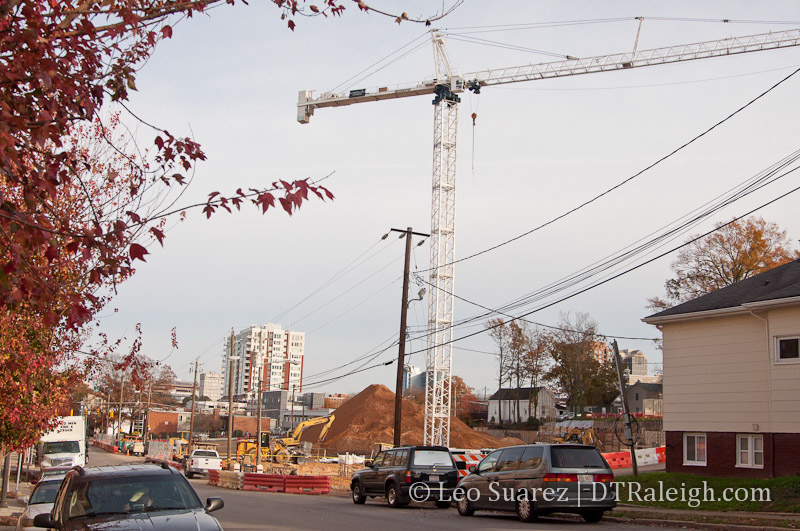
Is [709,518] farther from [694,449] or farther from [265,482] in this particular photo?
[265,482]

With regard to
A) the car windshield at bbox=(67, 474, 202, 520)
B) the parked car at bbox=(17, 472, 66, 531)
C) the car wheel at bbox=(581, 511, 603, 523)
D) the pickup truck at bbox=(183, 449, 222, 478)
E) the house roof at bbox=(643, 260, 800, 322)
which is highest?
the house roof at bbox=(643, 260, 800, 322)

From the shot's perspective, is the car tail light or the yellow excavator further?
the yellow excavator

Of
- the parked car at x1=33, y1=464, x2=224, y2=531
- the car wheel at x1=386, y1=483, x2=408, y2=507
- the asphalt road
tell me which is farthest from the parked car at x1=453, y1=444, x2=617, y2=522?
the parked car at x1=33, y1=464, x2=224, y2=531

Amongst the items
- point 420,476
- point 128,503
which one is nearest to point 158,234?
point 128,503

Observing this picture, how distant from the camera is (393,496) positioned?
2311 centimetres

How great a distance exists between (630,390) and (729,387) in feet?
283

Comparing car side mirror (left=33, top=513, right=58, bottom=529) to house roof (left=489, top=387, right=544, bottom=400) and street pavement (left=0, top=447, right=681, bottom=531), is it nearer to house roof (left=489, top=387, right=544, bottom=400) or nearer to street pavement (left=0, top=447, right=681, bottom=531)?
street pavement (left=0, top=447, right=681, bottom=531)

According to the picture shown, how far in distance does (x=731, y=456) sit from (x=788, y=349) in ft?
12.9

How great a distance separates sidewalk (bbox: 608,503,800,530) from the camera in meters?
15.6

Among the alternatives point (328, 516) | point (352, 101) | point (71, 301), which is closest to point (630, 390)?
point (352, 101)

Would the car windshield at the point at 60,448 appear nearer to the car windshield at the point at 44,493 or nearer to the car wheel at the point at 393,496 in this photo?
the car windshield at the point at 44,493

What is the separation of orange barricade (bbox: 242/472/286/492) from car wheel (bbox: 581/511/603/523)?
19.1 m

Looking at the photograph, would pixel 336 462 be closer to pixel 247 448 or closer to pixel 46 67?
pixel 247 448

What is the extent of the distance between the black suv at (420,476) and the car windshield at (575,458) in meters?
6.38
